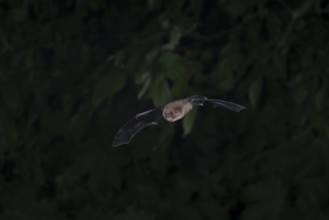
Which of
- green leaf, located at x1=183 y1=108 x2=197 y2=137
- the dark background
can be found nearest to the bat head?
green leaf, located at x1=183 y1=108 x2=197 y2=137

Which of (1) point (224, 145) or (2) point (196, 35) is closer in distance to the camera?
(2) point (196, 35)

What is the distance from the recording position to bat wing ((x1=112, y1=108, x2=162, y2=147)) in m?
1.22

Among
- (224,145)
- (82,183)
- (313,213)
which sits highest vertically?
(82,183)

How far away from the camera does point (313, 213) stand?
221 cm

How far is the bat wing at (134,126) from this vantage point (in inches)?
48.1

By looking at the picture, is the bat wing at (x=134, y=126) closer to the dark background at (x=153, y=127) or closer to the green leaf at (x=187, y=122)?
the green leaf at (x=187, y=122)

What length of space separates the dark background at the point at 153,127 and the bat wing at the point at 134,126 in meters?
0.79

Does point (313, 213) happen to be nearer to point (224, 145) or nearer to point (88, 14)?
point (224, 145)

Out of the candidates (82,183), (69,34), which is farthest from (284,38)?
(82,183)

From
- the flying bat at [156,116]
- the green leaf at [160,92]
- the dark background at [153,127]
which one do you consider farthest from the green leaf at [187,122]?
the flying bat at [156,116]

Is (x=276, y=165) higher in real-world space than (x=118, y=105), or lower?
lower

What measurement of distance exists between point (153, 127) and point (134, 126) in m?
1.19

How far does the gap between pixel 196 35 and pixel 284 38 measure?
27cm

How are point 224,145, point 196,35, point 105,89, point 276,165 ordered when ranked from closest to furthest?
1. point 105,89
2. point 196,35
3. point 276,165
4. point 224,145
